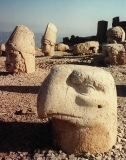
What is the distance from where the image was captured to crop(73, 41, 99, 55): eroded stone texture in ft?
49.1

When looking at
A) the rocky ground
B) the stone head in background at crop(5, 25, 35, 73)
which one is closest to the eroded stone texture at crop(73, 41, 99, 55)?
the stone head in background at crop(5, 25, 35, 73)

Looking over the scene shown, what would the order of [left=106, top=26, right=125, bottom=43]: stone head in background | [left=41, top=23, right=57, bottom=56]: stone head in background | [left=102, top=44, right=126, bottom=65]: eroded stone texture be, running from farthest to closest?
[left=41, top=23, right=57, bottom=56]: stone head in background
[left=106, top=26, right=125, bottom=43]: stone head in background
[left=102, top=44, right=126, bottom=65]: eroded stone texture

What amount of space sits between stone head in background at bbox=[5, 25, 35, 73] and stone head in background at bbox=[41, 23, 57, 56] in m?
5.61

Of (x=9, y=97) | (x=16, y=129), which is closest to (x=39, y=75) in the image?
(x=9, y=97)

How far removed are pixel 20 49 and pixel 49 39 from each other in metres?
6.07

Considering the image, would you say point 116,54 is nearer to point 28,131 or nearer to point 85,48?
point 85,48

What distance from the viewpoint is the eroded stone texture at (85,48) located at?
14969 millimetres

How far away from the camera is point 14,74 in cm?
849

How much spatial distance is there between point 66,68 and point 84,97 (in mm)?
520

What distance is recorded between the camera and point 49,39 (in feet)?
46.5

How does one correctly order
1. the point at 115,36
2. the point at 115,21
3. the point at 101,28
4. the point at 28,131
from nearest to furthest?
the point at 28,131, the point at 115,36, the point at 115,21, the point at 101,28

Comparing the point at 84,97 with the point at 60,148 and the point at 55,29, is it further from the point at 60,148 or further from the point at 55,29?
the point at 55,29

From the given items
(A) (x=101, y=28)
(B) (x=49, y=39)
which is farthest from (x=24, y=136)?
(A) (x=101, y=28)

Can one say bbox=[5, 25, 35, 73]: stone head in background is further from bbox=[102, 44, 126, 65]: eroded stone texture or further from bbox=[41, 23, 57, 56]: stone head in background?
bbox=[41, 23, 57, 56]: stone head in background
